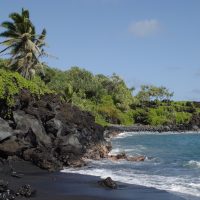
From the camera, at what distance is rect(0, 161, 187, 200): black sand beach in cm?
2064

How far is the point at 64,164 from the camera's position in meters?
32.1

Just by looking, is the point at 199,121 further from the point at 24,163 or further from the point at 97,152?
the point at 24,163

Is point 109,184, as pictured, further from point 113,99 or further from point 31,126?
point 113,99

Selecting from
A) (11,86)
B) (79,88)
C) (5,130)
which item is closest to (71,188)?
(5,130)

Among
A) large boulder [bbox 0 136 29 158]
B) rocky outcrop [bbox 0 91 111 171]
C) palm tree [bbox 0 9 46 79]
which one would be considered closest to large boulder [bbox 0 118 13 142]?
rocky outcrop [bbox 0 91 111 171]

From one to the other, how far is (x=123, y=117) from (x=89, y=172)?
94981mm

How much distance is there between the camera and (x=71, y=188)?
22766 mm

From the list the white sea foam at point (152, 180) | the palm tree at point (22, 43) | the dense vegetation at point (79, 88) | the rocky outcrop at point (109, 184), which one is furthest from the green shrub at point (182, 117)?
the rocky outcrop at point (109, 184)

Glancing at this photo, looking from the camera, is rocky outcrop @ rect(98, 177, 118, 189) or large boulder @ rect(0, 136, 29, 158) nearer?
rocky outcrop @ rect(98, 177, 118, 189)

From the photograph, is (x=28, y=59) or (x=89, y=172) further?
(x=28, y=59)

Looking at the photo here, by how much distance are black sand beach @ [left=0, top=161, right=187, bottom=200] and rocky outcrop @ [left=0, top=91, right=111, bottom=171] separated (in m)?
1.54

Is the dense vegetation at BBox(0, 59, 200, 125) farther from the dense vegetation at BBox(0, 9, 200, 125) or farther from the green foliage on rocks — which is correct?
the green foliage on rocks

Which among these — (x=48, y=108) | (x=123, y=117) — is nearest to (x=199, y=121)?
(x=123, y=117)

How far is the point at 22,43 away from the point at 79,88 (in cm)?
5626
